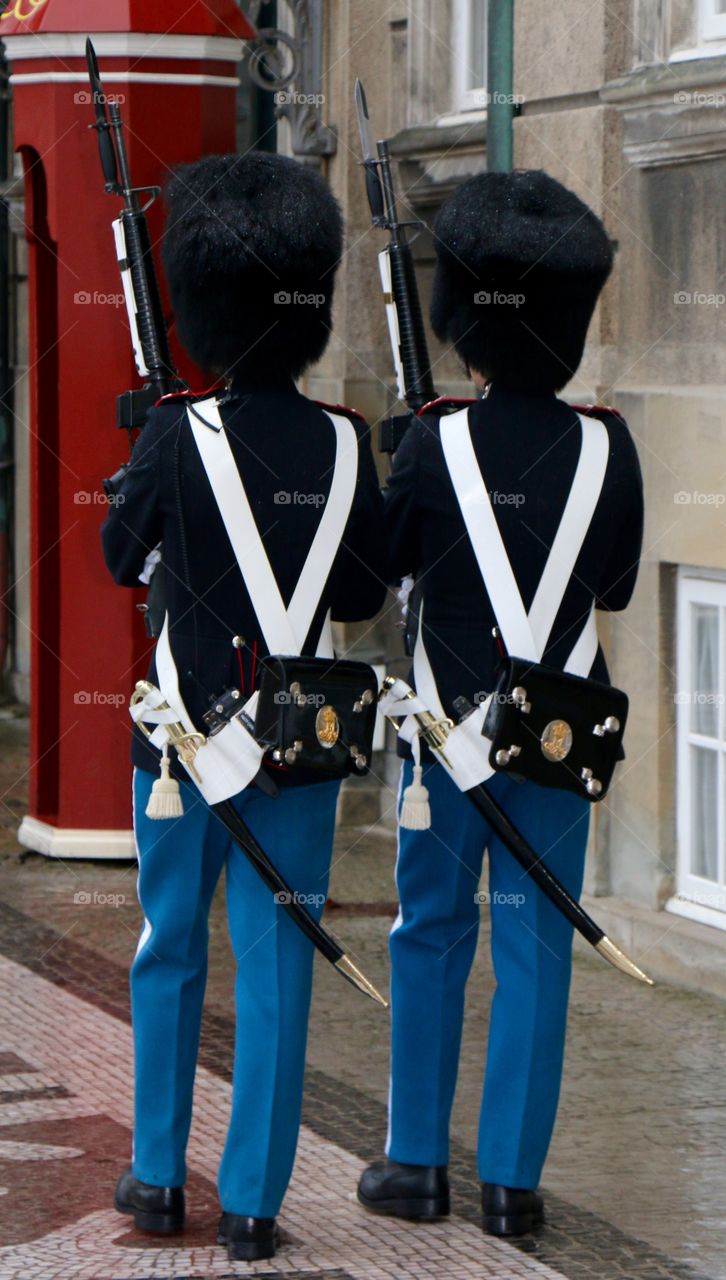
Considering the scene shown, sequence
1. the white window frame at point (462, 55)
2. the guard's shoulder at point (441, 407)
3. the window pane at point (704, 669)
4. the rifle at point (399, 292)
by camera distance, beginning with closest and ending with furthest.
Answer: the guard's shoulder at point (441, 407)
the rifle at point (399, 292)
the window pane at point (704, 669)
the white window frame at point (462, 55)

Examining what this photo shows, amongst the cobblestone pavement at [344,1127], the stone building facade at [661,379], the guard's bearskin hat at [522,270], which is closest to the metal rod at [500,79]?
the stone building facade at [661,379]

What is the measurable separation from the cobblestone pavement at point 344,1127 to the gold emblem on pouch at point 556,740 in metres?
0.95

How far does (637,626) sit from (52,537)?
7.91 ft

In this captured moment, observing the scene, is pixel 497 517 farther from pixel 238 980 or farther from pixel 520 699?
pixel 238 980

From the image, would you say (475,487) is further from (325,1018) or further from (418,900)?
(325,1018)

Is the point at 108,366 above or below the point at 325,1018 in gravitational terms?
above

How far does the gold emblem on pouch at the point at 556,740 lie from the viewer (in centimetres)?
452

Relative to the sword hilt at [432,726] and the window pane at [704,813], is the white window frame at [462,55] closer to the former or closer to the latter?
the window pane at [704,813]

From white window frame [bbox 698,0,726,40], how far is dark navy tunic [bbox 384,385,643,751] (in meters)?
2.40

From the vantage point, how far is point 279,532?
4438 mm

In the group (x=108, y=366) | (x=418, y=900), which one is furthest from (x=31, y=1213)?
(x=108, y=366)

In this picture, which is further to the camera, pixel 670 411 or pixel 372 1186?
pixel 670 411

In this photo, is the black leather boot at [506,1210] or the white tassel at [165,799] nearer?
the white tassel at [165,799]

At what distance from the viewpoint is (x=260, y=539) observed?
4426mm
